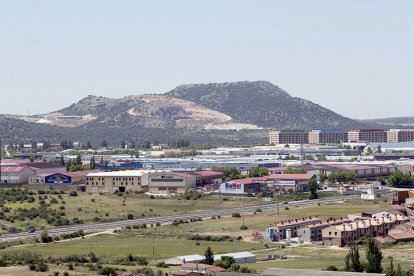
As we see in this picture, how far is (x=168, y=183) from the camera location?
4653 inches

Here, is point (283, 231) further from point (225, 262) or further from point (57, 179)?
point (57, 179)

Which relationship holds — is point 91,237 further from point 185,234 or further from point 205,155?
point 205,155

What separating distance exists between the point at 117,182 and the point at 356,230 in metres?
51.4

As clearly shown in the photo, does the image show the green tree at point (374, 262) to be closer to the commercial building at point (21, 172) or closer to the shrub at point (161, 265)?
the shrub at point (161, 265)

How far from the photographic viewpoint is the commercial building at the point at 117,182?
119 m

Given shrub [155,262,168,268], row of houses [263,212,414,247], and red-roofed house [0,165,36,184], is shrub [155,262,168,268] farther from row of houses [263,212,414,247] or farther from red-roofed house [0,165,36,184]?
red-roofed house [0,165,36,184]

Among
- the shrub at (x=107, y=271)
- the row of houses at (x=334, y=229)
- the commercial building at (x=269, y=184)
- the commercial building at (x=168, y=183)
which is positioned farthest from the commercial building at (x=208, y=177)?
the shrub at (x=107, y=271)

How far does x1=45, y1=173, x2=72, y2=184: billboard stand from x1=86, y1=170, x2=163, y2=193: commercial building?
233 cm

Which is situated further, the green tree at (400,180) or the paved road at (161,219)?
the green tree at (400,180)

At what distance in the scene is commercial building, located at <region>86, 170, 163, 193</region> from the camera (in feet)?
391

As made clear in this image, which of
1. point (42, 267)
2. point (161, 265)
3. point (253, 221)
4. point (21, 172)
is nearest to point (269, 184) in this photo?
point (21, 172)

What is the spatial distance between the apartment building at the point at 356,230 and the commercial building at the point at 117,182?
45.2 meters

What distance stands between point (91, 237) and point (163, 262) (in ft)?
54.3

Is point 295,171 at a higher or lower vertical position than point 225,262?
higher
